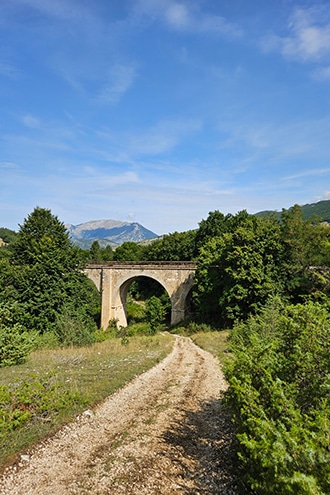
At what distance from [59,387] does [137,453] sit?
330 cm

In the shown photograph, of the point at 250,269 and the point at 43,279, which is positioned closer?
the point at 43,279

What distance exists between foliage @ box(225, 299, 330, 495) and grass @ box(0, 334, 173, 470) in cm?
367

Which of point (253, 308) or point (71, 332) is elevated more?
point (253, 308)

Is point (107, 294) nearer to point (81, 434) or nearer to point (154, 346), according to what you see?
point (154, 346)

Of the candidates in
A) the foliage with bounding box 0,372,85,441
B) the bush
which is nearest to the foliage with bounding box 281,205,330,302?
the bush

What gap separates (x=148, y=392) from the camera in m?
8.78

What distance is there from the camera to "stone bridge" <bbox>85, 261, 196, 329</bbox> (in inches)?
1267

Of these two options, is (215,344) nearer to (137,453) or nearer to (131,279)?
(137,453)

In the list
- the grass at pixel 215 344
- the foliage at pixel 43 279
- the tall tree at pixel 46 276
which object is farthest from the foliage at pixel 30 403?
the tall tree at pixel 46 276

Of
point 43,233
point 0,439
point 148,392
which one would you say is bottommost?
point 148,392

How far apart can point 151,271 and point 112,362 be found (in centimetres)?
2162

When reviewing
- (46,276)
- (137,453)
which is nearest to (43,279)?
(46,276)

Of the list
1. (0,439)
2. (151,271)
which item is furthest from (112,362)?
(151,271)

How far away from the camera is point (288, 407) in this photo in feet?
11.3
